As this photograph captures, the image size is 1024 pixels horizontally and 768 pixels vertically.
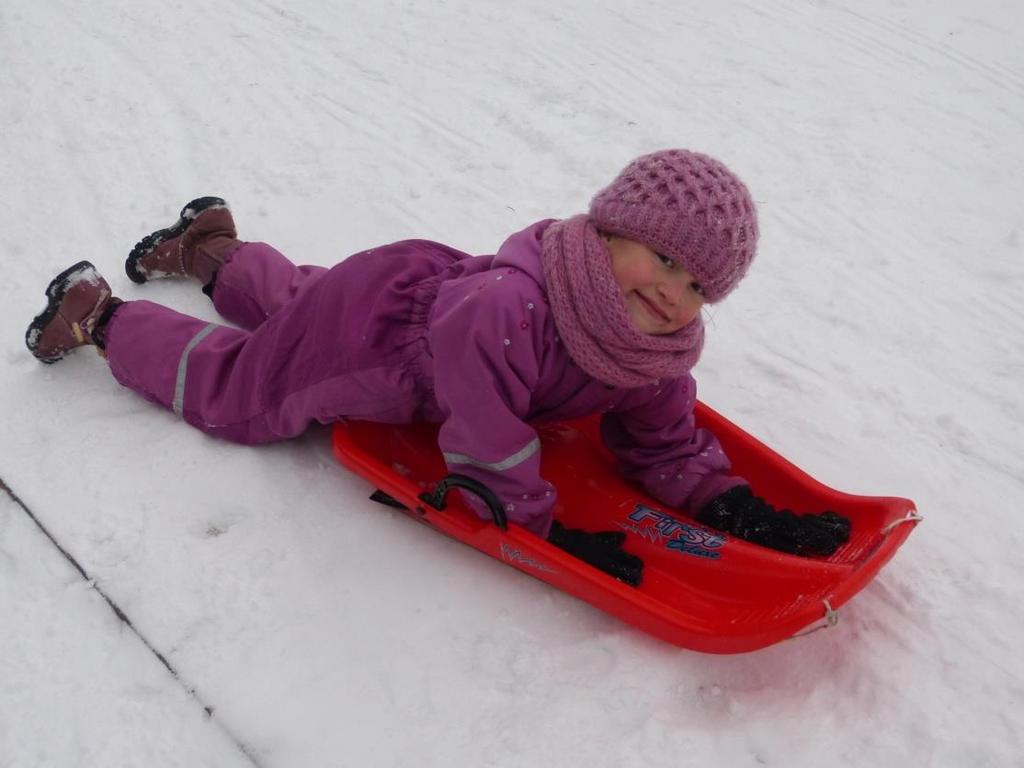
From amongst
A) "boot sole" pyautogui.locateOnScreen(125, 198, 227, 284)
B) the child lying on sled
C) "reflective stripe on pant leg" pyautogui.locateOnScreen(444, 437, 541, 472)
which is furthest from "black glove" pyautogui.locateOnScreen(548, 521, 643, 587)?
"boot sole" pyautogui.locateOnScreen(125, 198, 227, 284)

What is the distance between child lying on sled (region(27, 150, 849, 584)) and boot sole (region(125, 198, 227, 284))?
199 mm

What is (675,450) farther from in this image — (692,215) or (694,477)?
(692,215)

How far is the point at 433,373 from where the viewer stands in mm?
2059

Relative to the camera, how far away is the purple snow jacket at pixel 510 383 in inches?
74.2

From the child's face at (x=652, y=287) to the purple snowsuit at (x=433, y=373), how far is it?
178 mm

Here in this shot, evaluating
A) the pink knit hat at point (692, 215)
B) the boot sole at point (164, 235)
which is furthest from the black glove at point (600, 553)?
the boot sole at point (164, 235)

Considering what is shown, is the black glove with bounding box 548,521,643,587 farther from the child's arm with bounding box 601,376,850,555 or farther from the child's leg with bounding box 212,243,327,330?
the child's leg with bounding box 212,243,327,330

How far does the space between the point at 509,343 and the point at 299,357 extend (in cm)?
62

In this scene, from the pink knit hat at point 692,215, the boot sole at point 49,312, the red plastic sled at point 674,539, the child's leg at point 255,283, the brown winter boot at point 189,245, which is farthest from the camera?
the brown winter boot at point 189,245

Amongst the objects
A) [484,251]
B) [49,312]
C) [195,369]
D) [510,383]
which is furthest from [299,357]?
[484,251]

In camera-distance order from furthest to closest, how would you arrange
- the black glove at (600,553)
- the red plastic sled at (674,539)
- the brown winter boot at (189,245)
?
the brown winter boot at (189,245)
the black glove at (600,553)
the red plastic sled at (674,539)

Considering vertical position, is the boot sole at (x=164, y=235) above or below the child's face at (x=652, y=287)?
below

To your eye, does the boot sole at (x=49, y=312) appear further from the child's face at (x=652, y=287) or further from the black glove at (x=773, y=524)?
the black glove at (x=773, y=524)

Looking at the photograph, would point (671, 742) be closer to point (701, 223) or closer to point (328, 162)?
point (701, 223)
